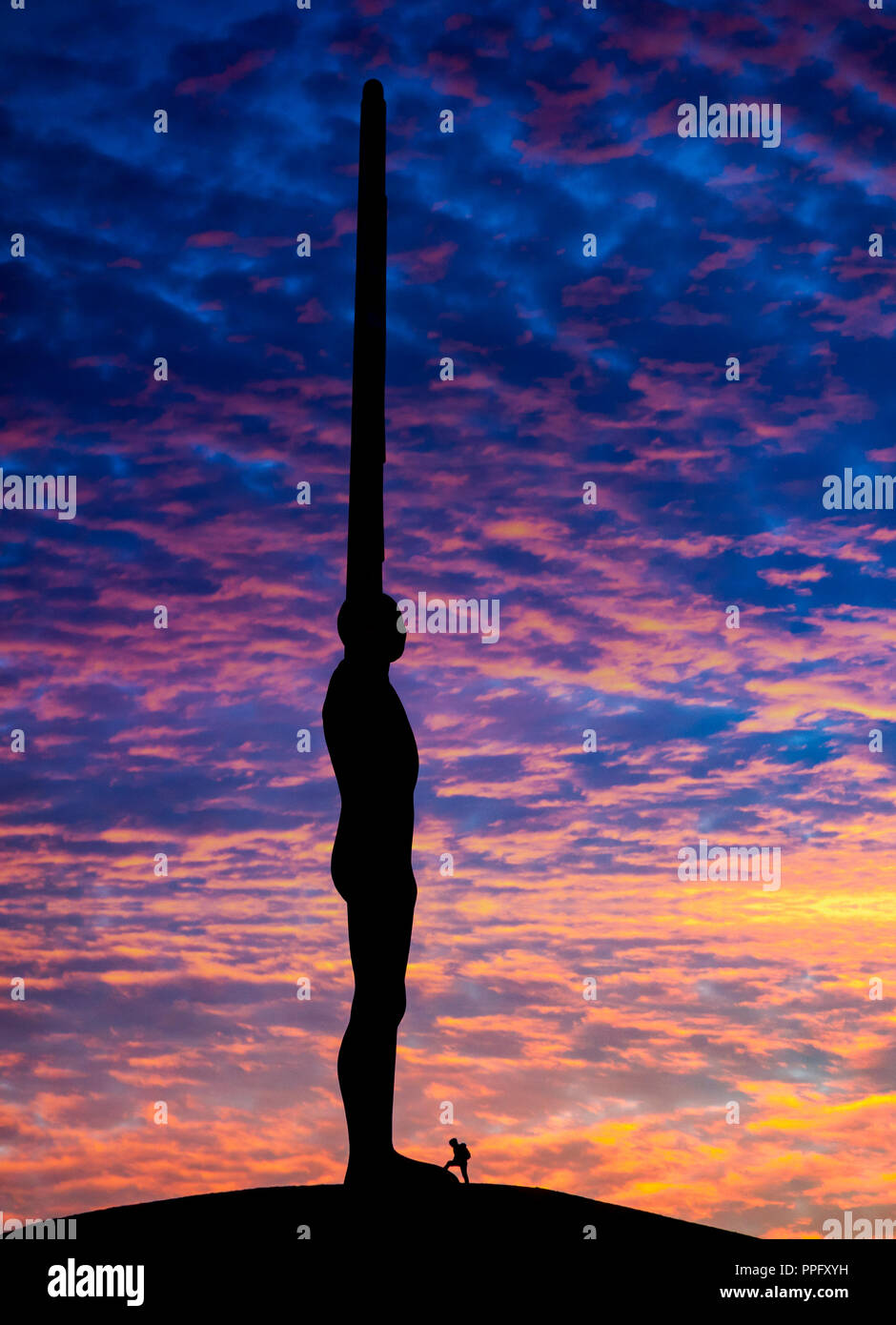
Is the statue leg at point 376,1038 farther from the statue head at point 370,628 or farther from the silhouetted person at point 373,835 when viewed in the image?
the statue head at point 370,628

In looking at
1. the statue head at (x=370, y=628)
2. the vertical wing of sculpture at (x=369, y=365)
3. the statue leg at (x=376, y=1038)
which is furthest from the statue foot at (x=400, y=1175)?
the vertical wing of sculpture at (x=369, y=365)

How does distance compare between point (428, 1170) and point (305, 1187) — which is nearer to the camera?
point (428, 1170)

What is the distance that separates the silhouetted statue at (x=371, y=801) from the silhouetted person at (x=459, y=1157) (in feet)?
5.96

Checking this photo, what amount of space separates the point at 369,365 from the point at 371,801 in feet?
21.7

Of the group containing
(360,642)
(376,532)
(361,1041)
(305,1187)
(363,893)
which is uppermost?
(376,532)

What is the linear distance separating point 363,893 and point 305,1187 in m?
7.50

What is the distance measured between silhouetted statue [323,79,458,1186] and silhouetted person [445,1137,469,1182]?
1.82m

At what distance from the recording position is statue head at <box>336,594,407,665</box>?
20.5 meters

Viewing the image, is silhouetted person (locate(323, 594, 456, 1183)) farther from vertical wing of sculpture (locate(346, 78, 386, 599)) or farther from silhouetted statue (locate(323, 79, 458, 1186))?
vertical wing of sculpture (locate(346, 78, 386, 599))

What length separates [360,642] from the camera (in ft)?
67.4

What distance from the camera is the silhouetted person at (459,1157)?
2202cm

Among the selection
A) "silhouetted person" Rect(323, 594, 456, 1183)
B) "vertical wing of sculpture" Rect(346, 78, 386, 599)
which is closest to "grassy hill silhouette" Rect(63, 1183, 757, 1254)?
"silhouetted person" Rect(323, 594, 456, 1183)
